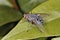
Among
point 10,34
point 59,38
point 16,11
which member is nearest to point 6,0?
point 16,11

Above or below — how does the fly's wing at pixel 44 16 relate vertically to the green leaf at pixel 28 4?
below

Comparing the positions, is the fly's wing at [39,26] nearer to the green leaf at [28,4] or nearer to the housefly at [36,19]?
the housefly at [36,19]

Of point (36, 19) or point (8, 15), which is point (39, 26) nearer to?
point (36, 19)

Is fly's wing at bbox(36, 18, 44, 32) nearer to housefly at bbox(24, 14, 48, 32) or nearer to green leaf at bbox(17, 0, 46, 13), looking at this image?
housefly at bbox(24, 14, 48, 32)

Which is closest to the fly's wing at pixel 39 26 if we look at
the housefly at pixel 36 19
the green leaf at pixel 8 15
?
the housefly at pixel 36 19

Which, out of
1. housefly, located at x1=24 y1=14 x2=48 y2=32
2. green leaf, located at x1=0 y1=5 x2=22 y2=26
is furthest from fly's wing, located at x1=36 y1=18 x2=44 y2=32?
green leaf, located at x1=0 y1=5 x2=22 y2=26

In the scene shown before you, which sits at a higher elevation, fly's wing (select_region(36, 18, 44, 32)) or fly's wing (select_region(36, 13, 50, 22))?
fly's wing (select_region(36, 13, 50, 22))

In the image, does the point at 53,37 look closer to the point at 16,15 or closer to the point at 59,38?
the point at 59,38
